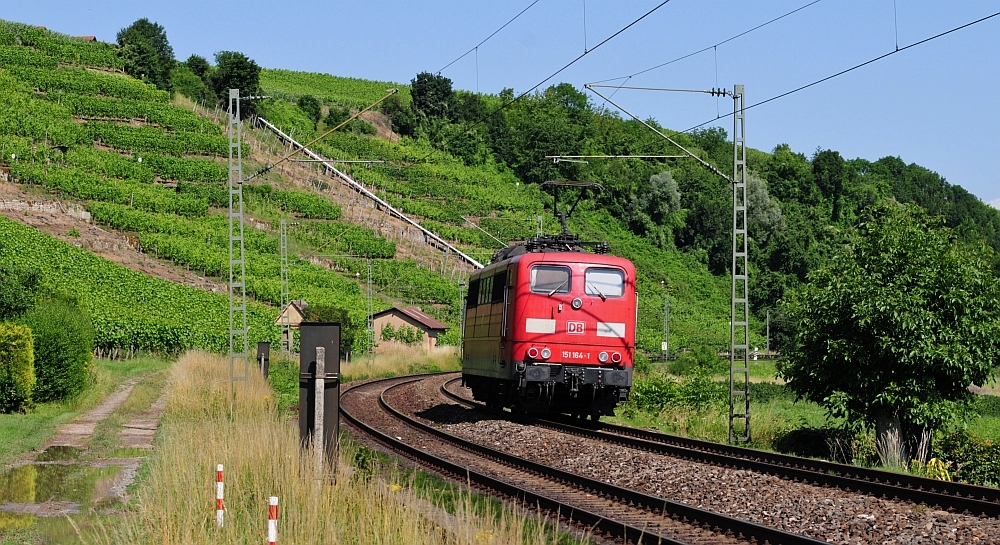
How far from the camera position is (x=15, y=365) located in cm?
2348

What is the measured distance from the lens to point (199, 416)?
70.9ft

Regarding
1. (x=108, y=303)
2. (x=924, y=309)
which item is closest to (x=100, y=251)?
(x=108, y=303)

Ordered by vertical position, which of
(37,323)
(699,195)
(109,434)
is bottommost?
(109,434)

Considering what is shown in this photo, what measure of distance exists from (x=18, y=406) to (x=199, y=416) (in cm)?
551

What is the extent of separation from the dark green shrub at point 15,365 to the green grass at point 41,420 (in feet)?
1.70

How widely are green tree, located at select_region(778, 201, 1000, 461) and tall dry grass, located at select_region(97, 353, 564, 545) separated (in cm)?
1002

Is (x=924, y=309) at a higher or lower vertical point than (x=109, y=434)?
higher

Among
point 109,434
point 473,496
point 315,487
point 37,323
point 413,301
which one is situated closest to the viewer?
point 315,487

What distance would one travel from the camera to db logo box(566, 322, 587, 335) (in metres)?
22.5

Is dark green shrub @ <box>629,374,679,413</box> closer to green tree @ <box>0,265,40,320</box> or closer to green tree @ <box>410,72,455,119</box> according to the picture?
green tree @ <box>0,265,40,320</box>

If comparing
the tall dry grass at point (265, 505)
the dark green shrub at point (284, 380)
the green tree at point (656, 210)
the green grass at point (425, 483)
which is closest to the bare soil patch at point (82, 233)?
the dark green shrub at point (284, 380)

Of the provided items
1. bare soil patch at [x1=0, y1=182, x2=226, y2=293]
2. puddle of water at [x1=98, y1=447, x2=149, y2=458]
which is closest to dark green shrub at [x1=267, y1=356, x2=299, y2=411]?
puddle of water at [x1=98, y1=447, x2=149, y2=458]

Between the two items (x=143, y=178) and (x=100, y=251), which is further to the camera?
(x=143, y=178)

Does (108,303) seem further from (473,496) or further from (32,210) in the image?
(473,496)
